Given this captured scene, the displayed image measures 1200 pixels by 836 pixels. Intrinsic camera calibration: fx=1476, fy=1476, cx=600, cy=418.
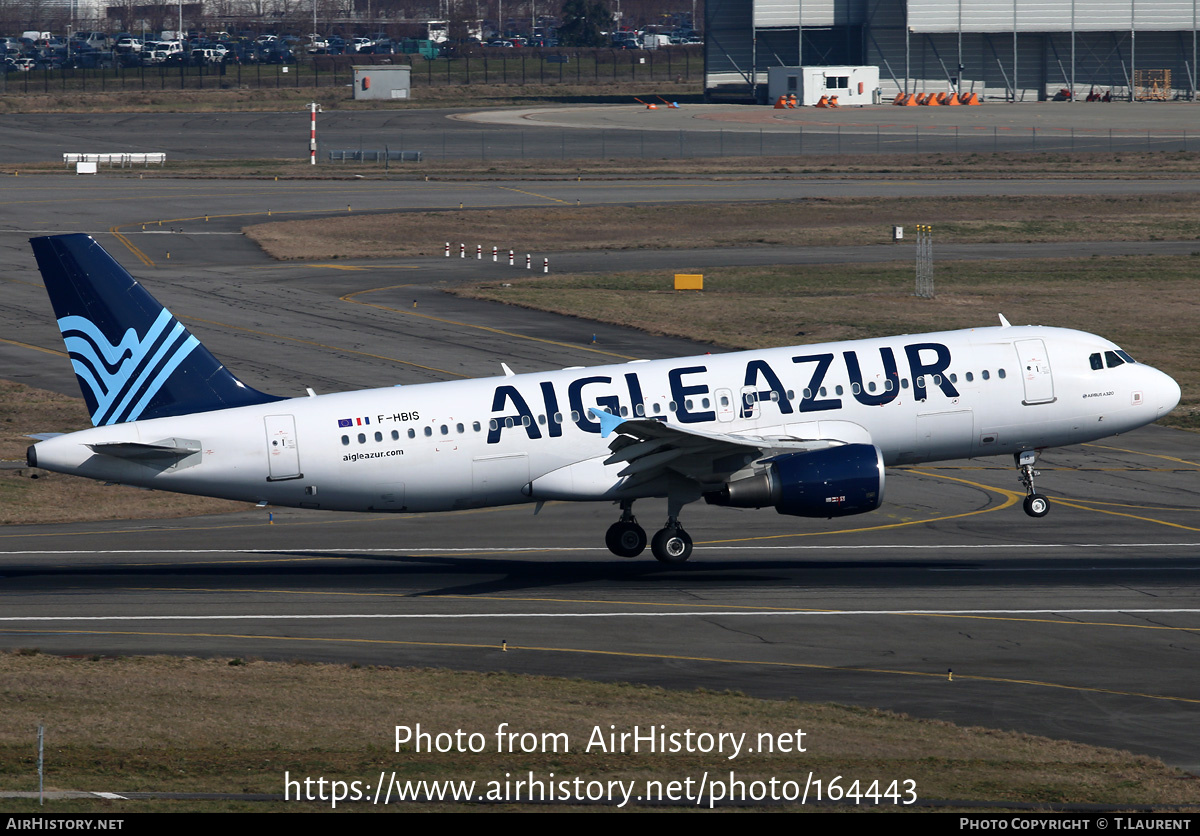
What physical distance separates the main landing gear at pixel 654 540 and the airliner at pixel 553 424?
41 mm

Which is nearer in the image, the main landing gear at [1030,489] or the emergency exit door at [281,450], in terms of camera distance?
the emergency exit door at [281,450]

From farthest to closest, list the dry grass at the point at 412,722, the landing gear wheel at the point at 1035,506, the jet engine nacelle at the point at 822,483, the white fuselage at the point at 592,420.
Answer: the landing gear wheel at the point at 1035,506
the white fuselage at the point at 592,420
the jet engine nacelle at the point at 822,483
the dry grass at the point at 412,722

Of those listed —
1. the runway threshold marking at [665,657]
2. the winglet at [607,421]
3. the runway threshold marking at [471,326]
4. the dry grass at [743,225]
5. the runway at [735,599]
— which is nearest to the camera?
the runway threshold marking at [665,657]

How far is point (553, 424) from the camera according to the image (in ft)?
125

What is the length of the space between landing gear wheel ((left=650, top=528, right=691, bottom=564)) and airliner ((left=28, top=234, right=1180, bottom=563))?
4 cm

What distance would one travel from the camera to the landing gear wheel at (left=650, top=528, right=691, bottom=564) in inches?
1550

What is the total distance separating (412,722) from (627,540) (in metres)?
14.6

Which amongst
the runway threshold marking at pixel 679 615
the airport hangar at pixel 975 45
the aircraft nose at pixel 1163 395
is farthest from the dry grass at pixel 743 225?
the airport hangar at pixel 975 45

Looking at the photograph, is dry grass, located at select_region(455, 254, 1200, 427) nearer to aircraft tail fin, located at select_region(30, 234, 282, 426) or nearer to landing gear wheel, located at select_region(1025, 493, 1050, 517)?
landing gear wheel, located at select_region(1025, 493, 1050, 517)

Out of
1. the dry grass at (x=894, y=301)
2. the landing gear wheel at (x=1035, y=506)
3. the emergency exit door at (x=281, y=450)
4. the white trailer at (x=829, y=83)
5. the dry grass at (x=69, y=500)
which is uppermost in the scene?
the white trailer at (x=829, y=83)

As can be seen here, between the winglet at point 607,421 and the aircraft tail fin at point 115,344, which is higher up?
the aircraft tail fin at point 115,344

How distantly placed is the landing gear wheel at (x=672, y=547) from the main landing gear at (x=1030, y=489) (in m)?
9.27

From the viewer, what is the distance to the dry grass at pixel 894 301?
71.1 m

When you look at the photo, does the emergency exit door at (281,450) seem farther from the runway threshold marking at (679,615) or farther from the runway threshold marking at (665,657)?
the runway threshold marking at (665,657)
